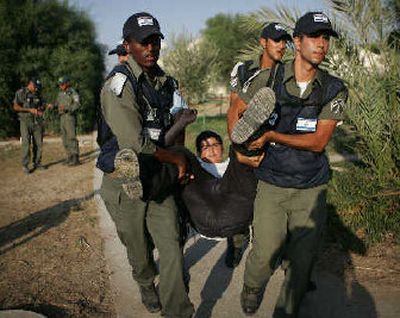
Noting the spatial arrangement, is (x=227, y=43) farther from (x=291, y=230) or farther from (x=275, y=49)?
(x=291, y=230)

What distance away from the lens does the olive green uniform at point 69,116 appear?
10125 millimetres

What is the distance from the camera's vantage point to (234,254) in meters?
4.35

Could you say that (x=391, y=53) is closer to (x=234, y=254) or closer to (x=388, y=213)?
Result: (x=388, y=213)

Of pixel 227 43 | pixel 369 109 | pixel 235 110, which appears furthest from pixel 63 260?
pixel 227 43

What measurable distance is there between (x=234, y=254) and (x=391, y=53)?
9.37ft

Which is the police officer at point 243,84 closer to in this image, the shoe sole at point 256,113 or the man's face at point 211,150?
the shoe sole at point 256,113

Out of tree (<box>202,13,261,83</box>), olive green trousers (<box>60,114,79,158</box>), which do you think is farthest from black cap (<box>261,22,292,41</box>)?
tree (<box>202,13,261,83</box>)

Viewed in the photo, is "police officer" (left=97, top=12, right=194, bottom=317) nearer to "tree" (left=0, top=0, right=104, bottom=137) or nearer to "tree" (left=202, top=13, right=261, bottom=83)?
"tree" (left=0, top=0, right=104, bottom=137)

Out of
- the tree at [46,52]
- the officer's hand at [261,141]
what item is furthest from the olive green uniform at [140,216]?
the tree at [46,52]

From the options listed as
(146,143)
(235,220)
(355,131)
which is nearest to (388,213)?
(355,131)

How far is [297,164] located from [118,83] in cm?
125

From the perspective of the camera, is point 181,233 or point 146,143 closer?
point 146,143

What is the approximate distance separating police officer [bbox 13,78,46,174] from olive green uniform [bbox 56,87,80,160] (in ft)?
1.63

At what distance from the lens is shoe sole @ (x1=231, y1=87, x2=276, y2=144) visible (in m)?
2.66
